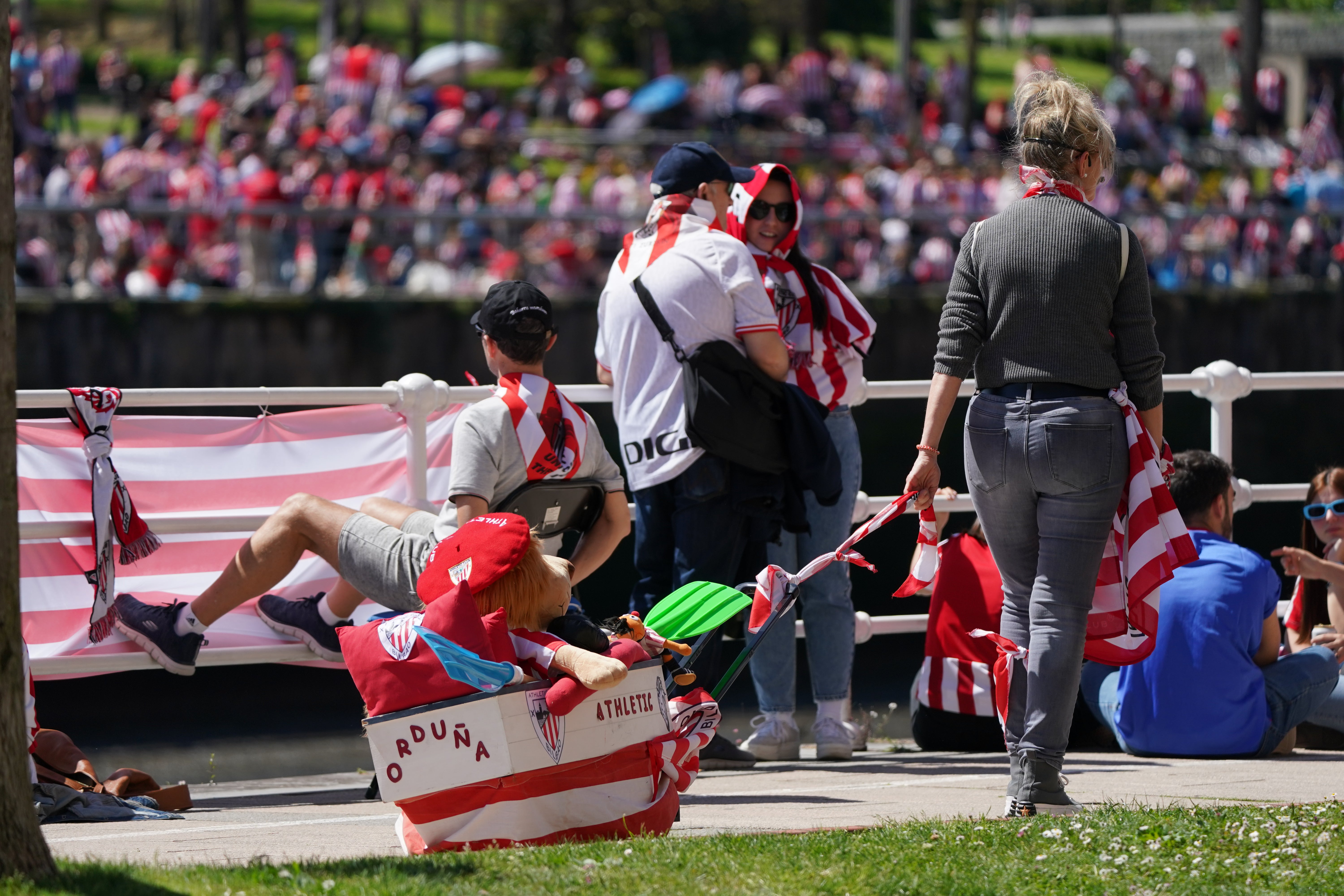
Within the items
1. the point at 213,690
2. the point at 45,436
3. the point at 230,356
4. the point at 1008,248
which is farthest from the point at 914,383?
the point at 230,356

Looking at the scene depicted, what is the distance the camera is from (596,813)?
153 inches

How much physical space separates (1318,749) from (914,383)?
5.99 ft

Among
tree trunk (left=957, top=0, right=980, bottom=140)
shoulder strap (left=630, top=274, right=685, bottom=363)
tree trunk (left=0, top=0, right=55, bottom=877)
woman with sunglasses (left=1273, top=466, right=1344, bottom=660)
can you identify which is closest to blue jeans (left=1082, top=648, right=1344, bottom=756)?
woman with sunglasses (left=1273, top=466, right=1344, bottom=660)

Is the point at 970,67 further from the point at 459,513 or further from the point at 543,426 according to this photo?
the point at 459,513

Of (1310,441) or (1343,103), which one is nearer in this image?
(1310,441)

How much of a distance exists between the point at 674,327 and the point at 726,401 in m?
0.27

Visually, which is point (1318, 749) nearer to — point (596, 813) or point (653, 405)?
point (653, 405)

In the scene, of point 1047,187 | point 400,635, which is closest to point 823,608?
point 1047,187

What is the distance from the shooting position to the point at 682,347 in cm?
525

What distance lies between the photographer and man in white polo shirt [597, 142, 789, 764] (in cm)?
523

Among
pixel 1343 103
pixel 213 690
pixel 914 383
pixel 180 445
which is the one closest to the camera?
pixel 180 445

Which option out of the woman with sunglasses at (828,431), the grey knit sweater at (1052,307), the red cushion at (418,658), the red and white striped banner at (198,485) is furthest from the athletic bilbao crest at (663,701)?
the red and white striped banner at (198,485)

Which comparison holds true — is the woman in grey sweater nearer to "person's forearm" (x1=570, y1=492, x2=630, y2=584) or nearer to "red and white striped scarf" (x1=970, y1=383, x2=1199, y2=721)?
"red and white striped scarf" (x1=970, y1=383, x2=1199, y2=721)

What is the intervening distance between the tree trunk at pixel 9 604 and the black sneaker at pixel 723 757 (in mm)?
2539
